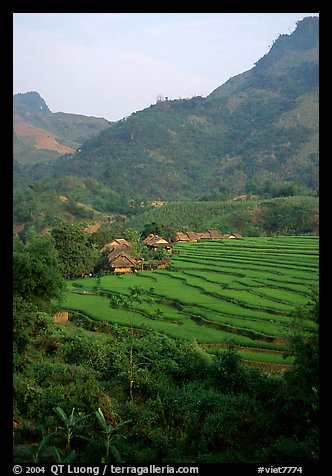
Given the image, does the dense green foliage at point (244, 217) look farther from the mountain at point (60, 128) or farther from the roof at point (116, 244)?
the mountain at point (60, 128)

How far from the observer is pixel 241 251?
23109 millimetres

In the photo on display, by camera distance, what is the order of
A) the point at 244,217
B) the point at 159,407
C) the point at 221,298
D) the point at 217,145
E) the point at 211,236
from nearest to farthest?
the point at 159,407 < the point at 221,298 < the point at 211,236 < the point at 244,217 < the point at 217,145

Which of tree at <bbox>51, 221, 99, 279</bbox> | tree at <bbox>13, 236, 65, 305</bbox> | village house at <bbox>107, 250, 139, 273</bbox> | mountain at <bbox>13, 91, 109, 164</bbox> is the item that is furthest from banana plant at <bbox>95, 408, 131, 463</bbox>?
mountain at <bbox>13, 91, 109, 164</bbox>

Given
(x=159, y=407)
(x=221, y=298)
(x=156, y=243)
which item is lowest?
(x=159, y=407)

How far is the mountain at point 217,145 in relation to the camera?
2400 inches

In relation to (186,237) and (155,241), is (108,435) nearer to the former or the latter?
(155,241)

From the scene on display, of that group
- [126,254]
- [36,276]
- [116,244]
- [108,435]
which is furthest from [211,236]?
[108,435]

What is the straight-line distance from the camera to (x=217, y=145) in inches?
3307

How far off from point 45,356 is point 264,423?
4732 mm

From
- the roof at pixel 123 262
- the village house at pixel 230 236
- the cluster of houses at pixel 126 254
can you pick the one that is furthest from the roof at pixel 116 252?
the village house at pixel 230 236

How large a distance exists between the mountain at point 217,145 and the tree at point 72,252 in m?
Result: 32.9

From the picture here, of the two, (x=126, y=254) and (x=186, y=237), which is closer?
(x=126, y=254)

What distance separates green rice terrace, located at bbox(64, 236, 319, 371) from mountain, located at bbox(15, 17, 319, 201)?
30.3 metres

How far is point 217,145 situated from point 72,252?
69.5 metres
